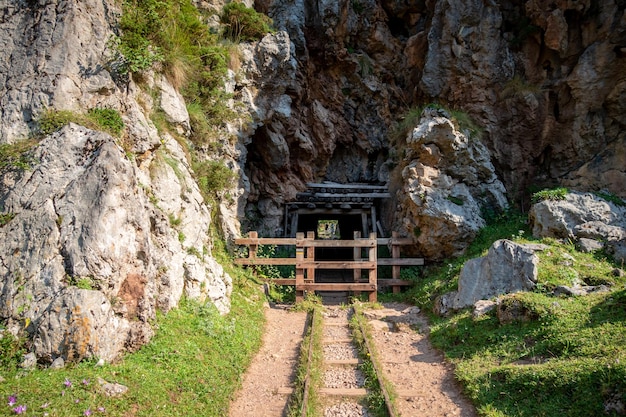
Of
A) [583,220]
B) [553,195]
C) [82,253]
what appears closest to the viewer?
[82,253]

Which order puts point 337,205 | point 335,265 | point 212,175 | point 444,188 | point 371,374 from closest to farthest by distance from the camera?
point 371,374
point 212,175
point 335,265
point 444,188
point 337,205

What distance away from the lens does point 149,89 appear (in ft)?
31.4

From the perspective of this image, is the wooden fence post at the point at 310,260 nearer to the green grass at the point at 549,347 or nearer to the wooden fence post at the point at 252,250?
the wooden fence post at the point at 252,250

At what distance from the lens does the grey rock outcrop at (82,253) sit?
200 inches

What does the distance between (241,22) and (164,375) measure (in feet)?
45.4

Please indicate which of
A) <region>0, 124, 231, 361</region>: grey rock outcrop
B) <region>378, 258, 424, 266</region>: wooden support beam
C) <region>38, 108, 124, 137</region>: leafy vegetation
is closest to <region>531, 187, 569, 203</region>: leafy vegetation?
<region>378, 258, 424, 266</region>: wooden support beam

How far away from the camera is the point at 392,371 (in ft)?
22.1

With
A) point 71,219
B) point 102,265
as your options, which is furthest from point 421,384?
point 71,219

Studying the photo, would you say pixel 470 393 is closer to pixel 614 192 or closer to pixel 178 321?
pixel 178 321

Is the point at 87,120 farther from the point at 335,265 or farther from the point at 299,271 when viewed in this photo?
the point at 335,265

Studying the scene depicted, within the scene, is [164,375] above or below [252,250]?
below

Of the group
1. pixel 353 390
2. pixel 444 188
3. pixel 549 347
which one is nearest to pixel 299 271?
pixel 444 188

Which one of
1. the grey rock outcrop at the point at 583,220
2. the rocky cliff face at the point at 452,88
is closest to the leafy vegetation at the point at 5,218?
the rocky cliff face at the point at 452,88

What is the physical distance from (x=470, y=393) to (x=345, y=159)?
1748cm
